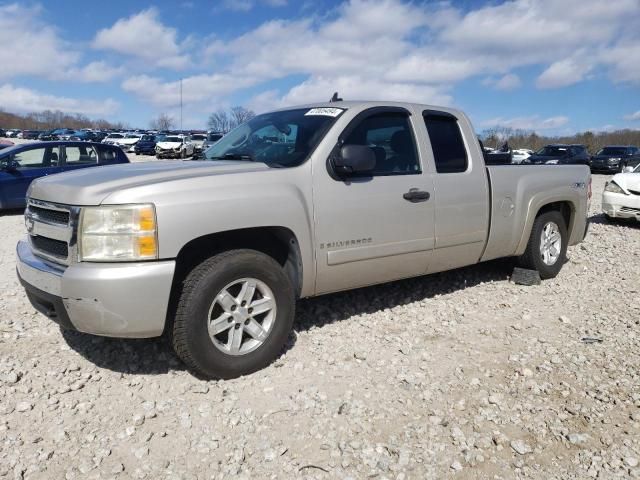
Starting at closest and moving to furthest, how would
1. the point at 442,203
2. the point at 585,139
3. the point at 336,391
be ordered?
the point at 336,391
the point at 442,203
the point at 585,139

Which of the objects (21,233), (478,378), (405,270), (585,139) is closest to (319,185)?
(405,270)

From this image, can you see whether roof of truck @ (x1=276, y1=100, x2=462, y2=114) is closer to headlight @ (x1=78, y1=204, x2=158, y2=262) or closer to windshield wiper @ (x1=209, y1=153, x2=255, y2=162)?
windshield wiper @ (x1=209, y1=153, x2=255, y2=162)

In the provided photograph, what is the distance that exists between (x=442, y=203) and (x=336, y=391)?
1919 millimetres

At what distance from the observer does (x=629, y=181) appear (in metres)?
10.2

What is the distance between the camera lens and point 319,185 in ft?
12.3

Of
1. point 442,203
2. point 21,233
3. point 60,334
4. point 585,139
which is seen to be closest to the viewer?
point 60,334

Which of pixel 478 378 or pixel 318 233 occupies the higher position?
pixel 318 233

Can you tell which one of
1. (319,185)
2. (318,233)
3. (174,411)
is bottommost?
(174,411)

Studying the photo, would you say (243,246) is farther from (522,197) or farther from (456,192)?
(522,197)

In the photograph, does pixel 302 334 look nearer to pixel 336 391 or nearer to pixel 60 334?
pixel 336 391

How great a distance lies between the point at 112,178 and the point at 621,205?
963 cm

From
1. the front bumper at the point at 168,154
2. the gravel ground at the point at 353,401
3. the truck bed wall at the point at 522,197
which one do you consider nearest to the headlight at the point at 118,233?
the gravel ground at the point at 353,401

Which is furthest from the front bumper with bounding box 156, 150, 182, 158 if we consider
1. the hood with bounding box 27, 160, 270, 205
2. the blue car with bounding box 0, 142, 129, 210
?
the hood with bounding box 27, 160, 270, 205

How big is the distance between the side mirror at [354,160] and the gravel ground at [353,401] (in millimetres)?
1374
